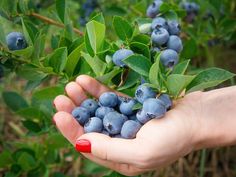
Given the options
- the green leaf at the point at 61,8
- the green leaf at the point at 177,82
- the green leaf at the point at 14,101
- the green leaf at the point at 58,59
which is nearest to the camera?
the green leaf at the point at 177,82

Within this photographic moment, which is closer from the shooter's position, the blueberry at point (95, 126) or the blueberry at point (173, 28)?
the blueberry at point (95, 126)

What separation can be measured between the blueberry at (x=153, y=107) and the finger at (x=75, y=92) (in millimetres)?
236

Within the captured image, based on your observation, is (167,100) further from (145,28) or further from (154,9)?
(154,9)

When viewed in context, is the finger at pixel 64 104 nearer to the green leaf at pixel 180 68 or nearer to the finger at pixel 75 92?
the finger at pixel 75 92

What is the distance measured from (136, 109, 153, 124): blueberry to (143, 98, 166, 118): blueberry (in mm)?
10

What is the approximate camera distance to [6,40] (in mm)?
1197

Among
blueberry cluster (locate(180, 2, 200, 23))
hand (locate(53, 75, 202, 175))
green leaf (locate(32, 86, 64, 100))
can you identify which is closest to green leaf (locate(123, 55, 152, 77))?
hand (locate(53, 75, 202, 175))

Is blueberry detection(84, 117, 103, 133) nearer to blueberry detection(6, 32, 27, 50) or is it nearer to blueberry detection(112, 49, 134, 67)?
blueberry detection(112, 49, 134, 67)

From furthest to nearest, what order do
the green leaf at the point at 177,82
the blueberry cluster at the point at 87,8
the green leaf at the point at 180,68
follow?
the blueberry cluster at the point at 87,8
the green leaf at the point at 180,68
the green leaf at the point at 177,82

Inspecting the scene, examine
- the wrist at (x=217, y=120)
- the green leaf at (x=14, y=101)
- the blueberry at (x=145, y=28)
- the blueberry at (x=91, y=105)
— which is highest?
the blueberry at (x=145, y=28)

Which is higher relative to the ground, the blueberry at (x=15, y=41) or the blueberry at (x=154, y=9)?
the blueberry at (x=154, y=9)

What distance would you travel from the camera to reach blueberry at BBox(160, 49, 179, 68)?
1099 mm

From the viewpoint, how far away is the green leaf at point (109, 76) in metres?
1.10

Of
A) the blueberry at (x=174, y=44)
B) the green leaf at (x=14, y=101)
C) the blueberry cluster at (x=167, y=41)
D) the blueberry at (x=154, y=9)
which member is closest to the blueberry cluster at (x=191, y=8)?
the blueberry at (x=154, y=9)
